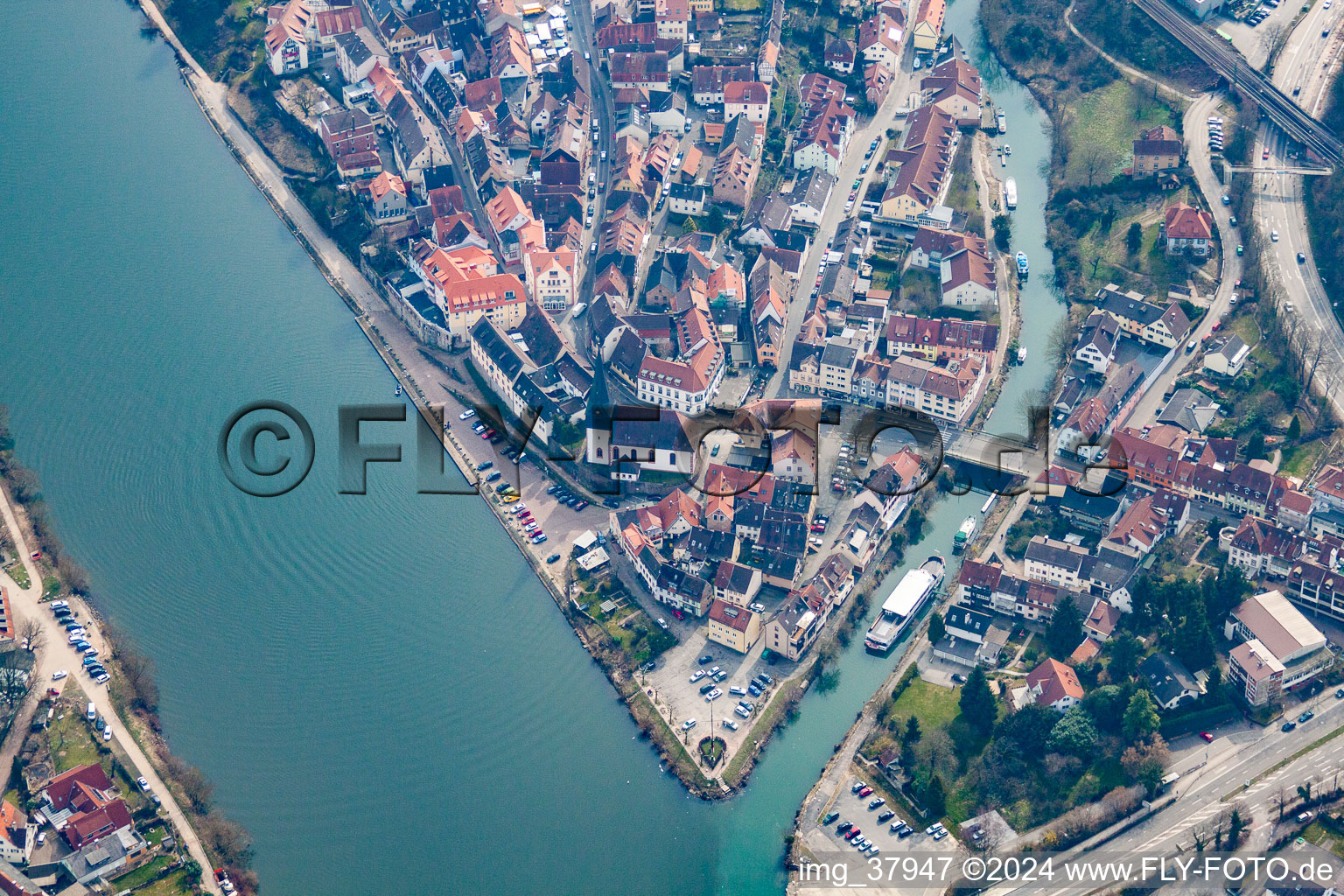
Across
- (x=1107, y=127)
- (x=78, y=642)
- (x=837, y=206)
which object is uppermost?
(x=1107, y=127)

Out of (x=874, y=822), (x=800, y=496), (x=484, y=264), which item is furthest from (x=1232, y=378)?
(x=484, y=264)

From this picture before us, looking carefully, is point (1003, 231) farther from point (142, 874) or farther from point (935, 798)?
point (142, 874)

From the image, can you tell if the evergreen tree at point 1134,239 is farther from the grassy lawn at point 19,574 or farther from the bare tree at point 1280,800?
the grassy lawn at point 19,574

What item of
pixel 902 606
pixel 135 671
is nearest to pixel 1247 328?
pixel 902 606

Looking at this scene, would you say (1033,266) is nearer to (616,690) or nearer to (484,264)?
(484,264)

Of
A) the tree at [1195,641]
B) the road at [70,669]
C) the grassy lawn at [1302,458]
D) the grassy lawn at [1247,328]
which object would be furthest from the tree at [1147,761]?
the road at [70,669]

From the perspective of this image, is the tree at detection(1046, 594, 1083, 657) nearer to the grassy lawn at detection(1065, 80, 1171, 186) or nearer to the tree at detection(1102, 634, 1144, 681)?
the tree at detection(1102, 634, 1144, 681)
